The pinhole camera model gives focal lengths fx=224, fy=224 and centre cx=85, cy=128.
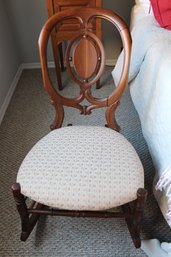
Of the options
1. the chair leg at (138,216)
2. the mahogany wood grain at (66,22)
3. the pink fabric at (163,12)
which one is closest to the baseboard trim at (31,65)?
the mahogany wood grain at (66,22)

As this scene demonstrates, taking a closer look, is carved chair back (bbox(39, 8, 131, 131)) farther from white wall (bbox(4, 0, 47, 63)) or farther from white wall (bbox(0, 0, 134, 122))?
white wall (bbox(4, 0, 47, 63))

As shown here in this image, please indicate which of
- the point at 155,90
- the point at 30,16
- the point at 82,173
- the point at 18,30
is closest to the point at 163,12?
the point at 155,90

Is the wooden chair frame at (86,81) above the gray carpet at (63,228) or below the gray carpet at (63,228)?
above

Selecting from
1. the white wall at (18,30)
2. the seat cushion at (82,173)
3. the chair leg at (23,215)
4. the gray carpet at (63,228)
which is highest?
the white wall at (18,30)

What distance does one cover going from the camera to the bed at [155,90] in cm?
93

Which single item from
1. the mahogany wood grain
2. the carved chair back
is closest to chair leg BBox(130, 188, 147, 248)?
the carved chair back

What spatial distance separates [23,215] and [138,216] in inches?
18.3

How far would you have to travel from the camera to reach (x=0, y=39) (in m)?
1.82

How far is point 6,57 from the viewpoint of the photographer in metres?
1.93

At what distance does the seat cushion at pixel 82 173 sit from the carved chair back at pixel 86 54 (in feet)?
0.55

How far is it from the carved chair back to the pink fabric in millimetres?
511

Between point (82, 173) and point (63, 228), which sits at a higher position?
point (82, 173)

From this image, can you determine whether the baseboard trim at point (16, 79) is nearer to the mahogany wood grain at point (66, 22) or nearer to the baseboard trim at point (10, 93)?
the baseboard trim at point (10, 93)

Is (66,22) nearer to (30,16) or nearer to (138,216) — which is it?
(30,16)
